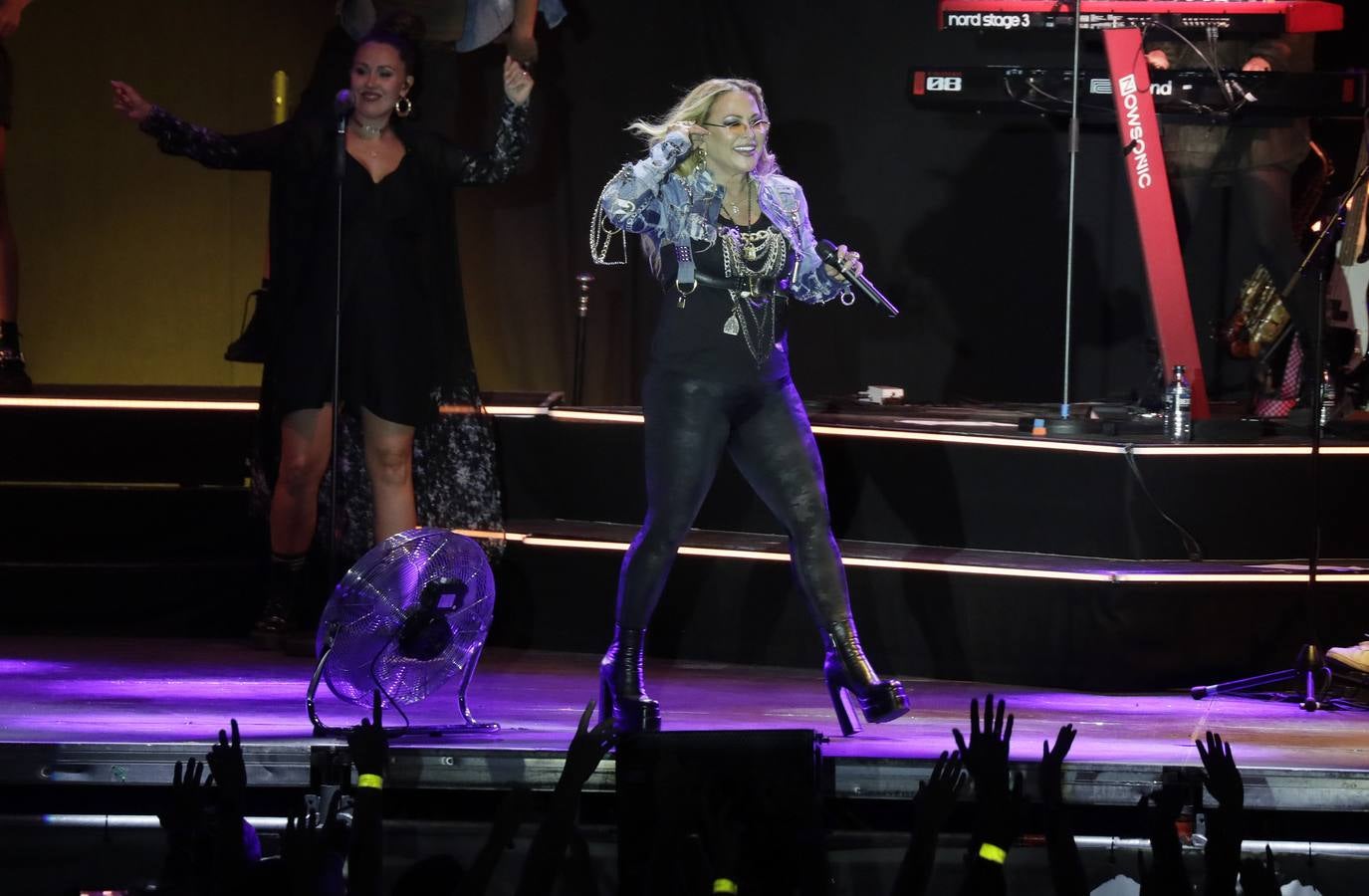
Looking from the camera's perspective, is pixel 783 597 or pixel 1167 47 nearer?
pixel 783 597

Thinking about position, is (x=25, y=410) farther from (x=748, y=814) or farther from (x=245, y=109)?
(x=748, y=814)

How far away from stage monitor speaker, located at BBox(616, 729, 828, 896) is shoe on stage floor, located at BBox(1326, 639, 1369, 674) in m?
2.01

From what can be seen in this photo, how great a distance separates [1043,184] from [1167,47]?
0.84 meters

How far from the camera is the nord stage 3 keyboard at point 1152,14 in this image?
714 centimetres

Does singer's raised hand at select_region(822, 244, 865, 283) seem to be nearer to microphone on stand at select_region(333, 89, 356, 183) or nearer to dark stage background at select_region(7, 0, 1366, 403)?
microphone on stand at select_region(333, 89, 356, 183)

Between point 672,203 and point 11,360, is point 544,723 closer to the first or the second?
point 672,203

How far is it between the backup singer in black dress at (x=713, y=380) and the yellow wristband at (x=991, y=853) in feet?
5.16

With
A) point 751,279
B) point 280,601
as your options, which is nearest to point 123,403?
point 280,601

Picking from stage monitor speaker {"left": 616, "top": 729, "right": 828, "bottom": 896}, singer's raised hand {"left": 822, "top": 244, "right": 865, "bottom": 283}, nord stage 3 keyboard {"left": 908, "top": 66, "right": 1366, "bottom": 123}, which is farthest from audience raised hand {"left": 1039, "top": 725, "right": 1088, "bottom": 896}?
nord stage 3 keyboard {"left": 908, "top": 66, "right": 1366, "bottom": 123}

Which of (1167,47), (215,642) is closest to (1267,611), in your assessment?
(1167,47)

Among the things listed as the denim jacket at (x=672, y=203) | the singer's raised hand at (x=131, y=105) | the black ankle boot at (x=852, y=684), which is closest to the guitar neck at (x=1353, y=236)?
the denim jacket at (x=672, y=203)

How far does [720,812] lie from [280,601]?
3.07 metres

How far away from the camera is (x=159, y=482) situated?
21.7 ft

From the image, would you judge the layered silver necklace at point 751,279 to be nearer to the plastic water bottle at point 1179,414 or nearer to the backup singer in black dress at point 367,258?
the backup singer in black dress at point 367,258
